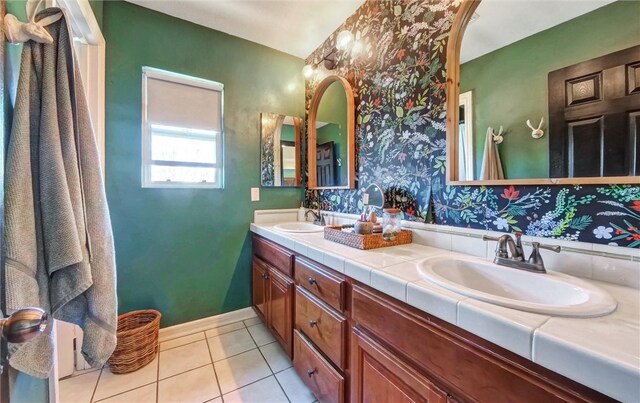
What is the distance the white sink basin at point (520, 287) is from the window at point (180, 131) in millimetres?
1818

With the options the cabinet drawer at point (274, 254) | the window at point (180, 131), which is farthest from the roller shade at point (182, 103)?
the cabinet drawer at point (274, 254)

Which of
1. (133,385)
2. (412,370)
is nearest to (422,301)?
(412,370)

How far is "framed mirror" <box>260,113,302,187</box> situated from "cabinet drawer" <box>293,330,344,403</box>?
1.33 m

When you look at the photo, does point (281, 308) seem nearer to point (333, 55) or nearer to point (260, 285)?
point (260, 285)

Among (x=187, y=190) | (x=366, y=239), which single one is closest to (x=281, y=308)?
(x=366, y=239)

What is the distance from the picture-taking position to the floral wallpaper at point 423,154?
0.84 metres

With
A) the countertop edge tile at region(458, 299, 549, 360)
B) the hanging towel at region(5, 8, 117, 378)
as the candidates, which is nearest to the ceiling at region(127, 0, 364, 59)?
the hanging towel at region(5, 8, 117, 378)

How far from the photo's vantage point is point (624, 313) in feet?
1.99

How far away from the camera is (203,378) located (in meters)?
1.54

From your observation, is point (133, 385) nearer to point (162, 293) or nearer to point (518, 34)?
point (162, 293)

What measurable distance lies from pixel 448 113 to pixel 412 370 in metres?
1.09

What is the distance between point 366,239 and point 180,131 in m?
1.72

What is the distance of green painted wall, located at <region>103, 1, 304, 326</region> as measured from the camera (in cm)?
178

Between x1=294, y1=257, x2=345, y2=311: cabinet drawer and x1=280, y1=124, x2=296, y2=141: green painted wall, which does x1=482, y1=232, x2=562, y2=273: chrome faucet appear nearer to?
x1=294, y1=257, x2=345, y2=311: cabinet drawer
